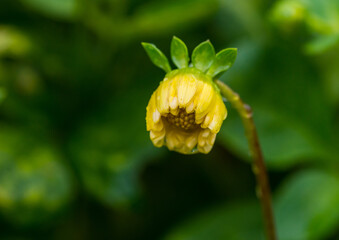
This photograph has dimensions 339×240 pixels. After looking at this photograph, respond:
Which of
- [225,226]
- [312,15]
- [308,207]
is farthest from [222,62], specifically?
[225,226]

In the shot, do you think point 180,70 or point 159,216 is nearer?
point 180,70

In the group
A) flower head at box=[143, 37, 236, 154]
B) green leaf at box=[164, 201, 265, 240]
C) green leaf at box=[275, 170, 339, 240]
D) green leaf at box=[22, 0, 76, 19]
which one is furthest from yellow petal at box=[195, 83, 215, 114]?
green leaf at box=[22, 0, 76, 19]

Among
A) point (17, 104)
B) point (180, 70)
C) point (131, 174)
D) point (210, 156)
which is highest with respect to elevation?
point (17, 104)

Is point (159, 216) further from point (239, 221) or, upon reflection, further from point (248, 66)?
point (248, 66)

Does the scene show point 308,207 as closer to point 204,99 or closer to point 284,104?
point 284,104

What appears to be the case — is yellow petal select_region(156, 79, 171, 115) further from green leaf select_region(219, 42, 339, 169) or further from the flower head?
green leaf select_region(219, 42, 339, 169)

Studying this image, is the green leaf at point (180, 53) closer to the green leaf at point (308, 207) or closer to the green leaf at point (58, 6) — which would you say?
the green leaf at point (308, 207)

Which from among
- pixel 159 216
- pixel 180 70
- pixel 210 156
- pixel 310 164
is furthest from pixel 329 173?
pixel 180 70
